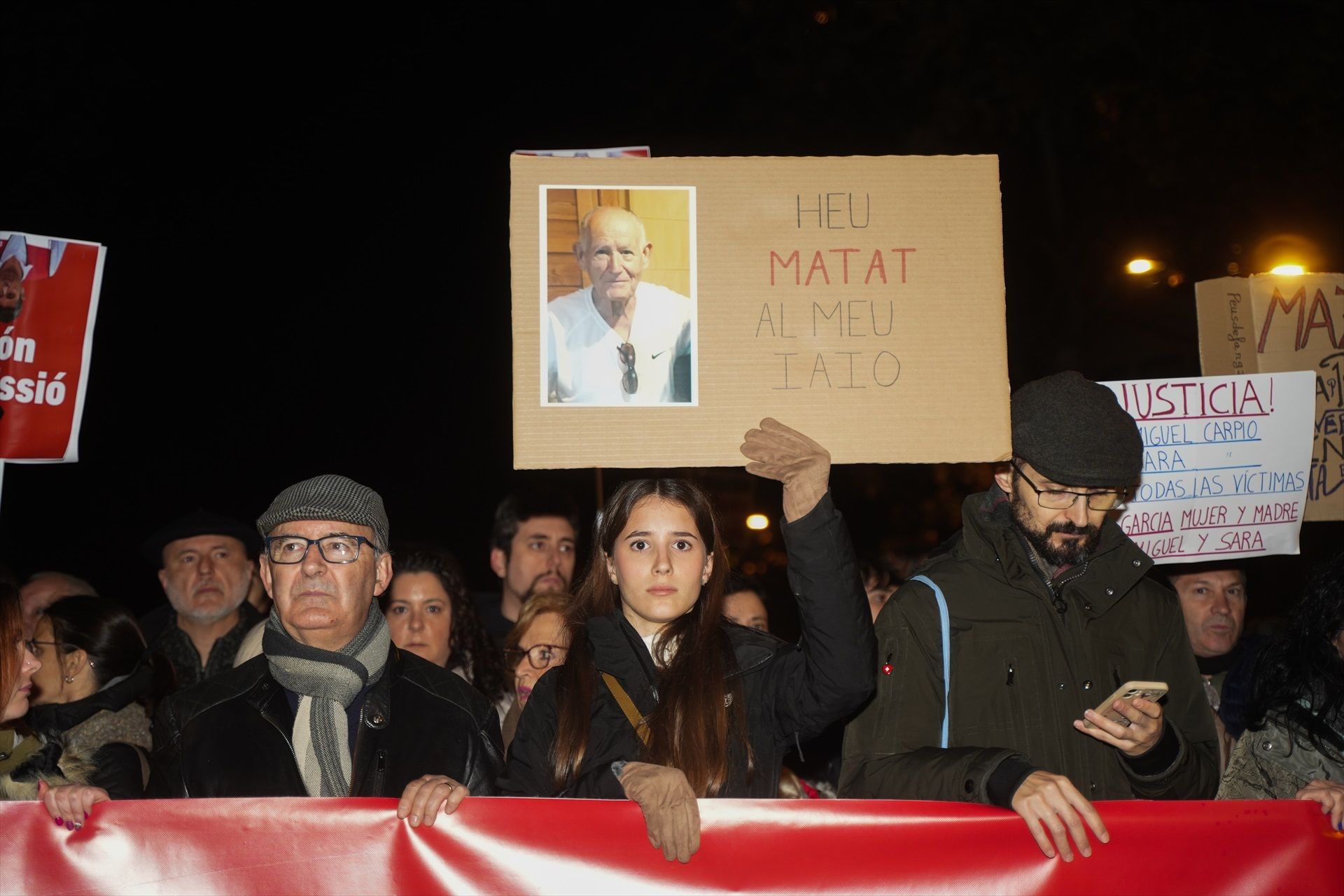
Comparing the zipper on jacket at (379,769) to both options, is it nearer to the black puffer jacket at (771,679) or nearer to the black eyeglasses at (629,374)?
the black puffer jacket at (771,679)

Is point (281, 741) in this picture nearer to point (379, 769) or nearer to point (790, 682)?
point (379, 769)

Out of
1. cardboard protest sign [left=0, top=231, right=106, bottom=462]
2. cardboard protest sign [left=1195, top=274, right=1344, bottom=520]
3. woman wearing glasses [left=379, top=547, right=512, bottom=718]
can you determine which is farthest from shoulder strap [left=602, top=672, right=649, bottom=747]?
cardboard protest sign [left=1195, top=274, right=1344, bottom=520]

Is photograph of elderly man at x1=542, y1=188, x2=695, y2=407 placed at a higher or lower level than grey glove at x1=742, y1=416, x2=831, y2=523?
higher

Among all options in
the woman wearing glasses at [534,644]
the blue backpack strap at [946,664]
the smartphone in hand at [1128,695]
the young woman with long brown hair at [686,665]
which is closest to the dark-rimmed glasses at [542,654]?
the woman wearing glasses at [534,644]

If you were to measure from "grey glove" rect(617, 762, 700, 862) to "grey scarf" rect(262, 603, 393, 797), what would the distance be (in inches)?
33.3

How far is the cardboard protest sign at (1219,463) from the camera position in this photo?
4305 millimetres

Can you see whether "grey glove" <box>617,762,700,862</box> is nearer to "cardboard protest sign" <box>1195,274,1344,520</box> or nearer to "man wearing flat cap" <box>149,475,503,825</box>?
"man wearing flat cap" <box>149,475,503,825</box>

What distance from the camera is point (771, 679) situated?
312 centimetres

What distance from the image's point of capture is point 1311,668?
347 centimetres

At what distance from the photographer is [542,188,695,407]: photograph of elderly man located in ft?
10.7

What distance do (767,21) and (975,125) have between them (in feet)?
6.91

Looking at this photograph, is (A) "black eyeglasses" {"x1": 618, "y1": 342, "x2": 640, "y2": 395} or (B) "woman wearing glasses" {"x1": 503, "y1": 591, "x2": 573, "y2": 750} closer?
(A) "black eyeglasses" {"x1": 618, "y1": 342, "x2": 640, "y2": 395}

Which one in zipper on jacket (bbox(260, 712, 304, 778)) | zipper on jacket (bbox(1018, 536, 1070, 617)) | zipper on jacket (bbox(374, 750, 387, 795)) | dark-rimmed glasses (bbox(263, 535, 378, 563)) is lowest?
zipper on jacket (bbox(374, 750, 387, 795))

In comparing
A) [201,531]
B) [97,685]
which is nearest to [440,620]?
[97,685]
